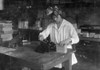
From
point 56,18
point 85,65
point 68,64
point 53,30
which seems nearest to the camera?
point 68,64

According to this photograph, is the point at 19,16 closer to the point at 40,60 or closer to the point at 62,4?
the point at 62,4

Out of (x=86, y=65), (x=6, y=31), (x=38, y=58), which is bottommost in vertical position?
(x=86, y=65)

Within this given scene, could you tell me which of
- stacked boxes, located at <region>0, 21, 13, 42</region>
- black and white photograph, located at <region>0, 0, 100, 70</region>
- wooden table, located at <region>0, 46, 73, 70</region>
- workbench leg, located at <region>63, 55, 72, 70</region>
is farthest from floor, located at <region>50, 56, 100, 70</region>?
stacked boxes, located at <region>0, 21, 13, 42</region>

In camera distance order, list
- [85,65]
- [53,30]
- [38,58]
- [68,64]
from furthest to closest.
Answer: [85,65]
[53,30]
[68,64]
[38,58]

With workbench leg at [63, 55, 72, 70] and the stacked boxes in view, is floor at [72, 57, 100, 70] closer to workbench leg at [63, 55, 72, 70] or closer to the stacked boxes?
workbench leg at [63, 55, 72, 70]

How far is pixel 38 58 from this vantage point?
1.16 m

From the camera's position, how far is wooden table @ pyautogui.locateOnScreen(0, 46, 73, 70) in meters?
1.06

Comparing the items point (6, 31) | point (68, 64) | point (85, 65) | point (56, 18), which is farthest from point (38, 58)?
point (85, 65)

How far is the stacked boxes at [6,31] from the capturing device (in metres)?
1.79

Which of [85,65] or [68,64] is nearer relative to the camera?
[68,64]

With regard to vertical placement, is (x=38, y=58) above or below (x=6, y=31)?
below

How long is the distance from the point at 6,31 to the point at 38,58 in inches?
34.9

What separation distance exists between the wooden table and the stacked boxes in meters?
0.43

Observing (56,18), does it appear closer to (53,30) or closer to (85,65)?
(53,30)
